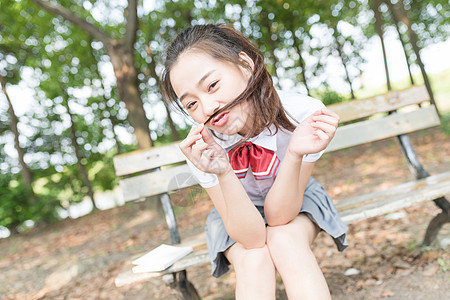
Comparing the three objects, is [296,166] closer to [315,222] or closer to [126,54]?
[315,222]

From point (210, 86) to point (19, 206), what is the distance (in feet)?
26.6

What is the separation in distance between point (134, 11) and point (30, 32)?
4.31 m

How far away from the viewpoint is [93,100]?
A: 38.0 ft

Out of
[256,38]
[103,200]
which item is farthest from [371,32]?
[103,200]

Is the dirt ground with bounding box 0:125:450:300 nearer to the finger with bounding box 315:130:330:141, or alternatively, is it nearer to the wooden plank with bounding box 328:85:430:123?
the finger with bounding box 315:130:330:141

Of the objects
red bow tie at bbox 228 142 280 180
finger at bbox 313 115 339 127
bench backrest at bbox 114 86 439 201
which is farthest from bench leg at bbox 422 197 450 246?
finger at bbox 313 115 339 127

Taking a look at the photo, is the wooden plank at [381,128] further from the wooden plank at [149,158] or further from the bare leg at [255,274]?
the bare leg at [255,274]

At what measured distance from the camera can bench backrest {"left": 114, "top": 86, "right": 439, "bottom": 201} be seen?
2.57 m

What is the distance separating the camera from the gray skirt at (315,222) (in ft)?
5.62

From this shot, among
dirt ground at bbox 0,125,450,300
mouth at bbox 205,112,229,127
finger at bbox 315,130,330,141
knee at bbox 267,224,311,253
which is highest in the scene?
mouth at bbox 205,112,229,127

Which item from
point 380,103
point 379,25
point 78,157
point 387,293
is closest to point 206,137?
point 387,293

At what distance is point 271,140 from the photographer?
5.47 feet

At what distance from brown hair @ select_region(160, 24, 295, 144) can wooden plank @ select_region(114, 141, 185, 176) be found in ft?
3.20

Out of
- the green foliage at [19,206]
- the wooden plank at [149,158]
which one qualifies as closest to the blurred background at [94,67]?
the green foliage at [19,206]
